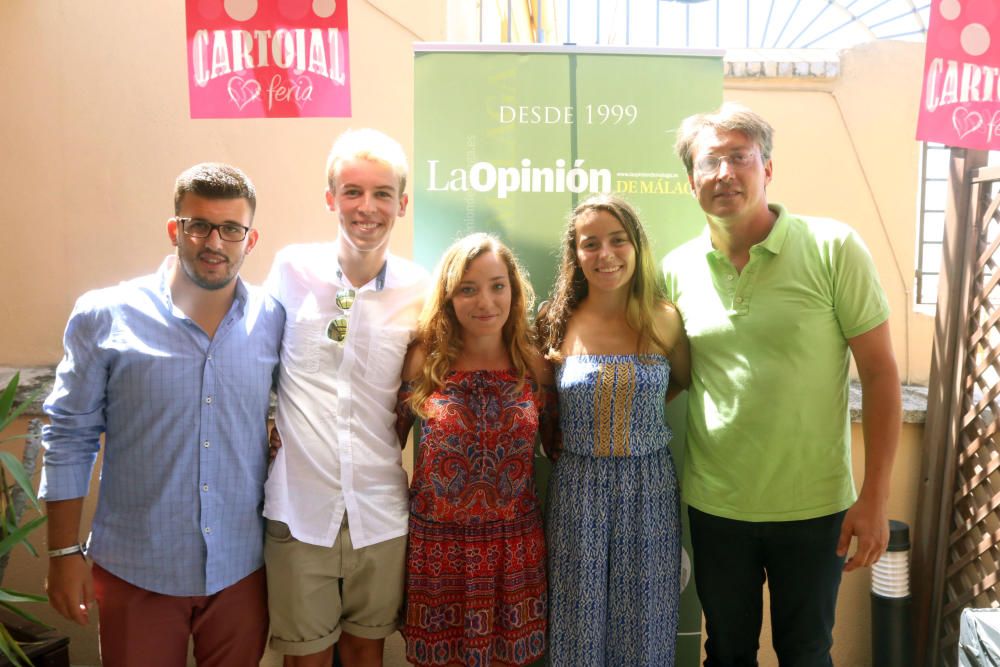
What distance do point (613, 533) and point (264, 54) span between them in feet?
5.70

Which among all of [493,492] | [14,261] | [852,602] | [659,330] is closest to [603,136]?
[659,330]

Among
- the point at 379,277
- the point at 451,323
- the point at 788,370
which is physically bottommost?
the point at 788,370

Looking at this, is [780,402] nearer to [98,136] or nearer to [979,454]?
[979,454]

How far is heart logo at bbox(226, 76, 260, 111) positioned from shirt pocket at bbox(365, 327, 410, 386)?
3.00 feet

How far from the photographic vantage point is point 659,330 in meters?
2.10

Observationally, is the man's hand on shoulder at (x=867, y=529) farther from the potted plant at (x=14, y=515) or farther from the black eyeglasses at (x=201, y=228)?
the potted plant at (x=14, y=515)

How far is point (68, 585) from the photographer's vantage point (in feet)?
5.90

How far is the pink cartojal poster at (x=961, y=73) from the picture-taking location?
89.4 inches

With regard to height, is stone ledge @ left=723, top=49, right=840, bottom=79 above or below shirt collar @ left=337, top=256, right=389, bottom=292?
above

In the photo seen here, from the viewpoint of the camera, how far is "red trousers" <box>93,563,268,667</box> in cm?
180

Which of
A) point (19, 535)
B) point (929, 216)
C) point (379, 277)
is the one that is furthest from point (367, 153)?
point (929, 216)

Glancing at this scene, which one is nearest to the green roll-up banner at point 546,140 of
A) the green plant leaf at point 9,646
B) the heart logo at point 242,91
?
the heart logo at point 242,91

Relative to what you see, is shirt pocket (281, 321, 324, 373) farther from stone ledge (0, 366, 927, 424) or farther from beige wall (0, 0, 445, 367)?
beige wall (0, 0, 445, 367)

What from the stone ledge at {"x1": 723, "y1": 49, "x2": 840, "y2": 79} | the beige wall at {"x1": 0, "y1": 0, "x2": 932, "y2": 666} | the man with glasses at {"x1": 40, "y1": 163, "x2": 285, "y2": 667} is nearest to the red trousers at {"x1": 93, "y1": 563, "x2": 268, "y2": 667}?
the man with glasses at {"x1": 40, "y1": 163, "x2": 285, "y2": 667}
